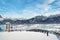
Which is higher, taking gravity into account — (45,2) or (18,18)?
(45,2)

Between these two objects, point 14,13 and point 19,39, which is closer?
point 19,39

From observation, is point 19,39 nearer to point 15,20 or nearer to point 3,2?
point 15,20

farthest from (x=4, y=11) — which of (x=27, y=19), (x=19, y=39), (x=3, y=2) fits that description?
(x=19, y=39)

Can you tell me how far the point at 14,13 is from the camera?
2383mm

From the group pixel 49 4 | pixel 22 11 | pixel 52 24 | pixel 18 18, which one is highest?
pixel 49 4

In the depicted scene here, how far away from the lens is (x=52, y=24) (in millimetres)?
2271

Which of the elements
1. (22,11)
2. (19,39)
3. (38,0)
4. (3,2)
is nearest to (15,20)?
(22,11)

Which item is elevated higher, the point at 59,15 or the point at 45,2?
the point at 45,2

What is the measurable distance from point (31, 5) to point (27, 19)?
329 mm

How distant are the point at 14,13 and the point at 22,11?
0.61 ft

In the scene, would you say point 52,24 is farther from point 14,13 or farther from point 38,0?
point 14,13

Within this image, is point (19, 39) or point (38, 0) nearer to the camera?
point (19, 39)

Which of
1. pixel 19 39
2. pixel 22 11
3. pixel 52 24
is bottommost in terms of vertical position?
pixel 19 39

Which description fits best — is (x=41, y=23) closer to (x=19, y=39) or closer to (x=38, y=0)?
(x=38, y=0)
